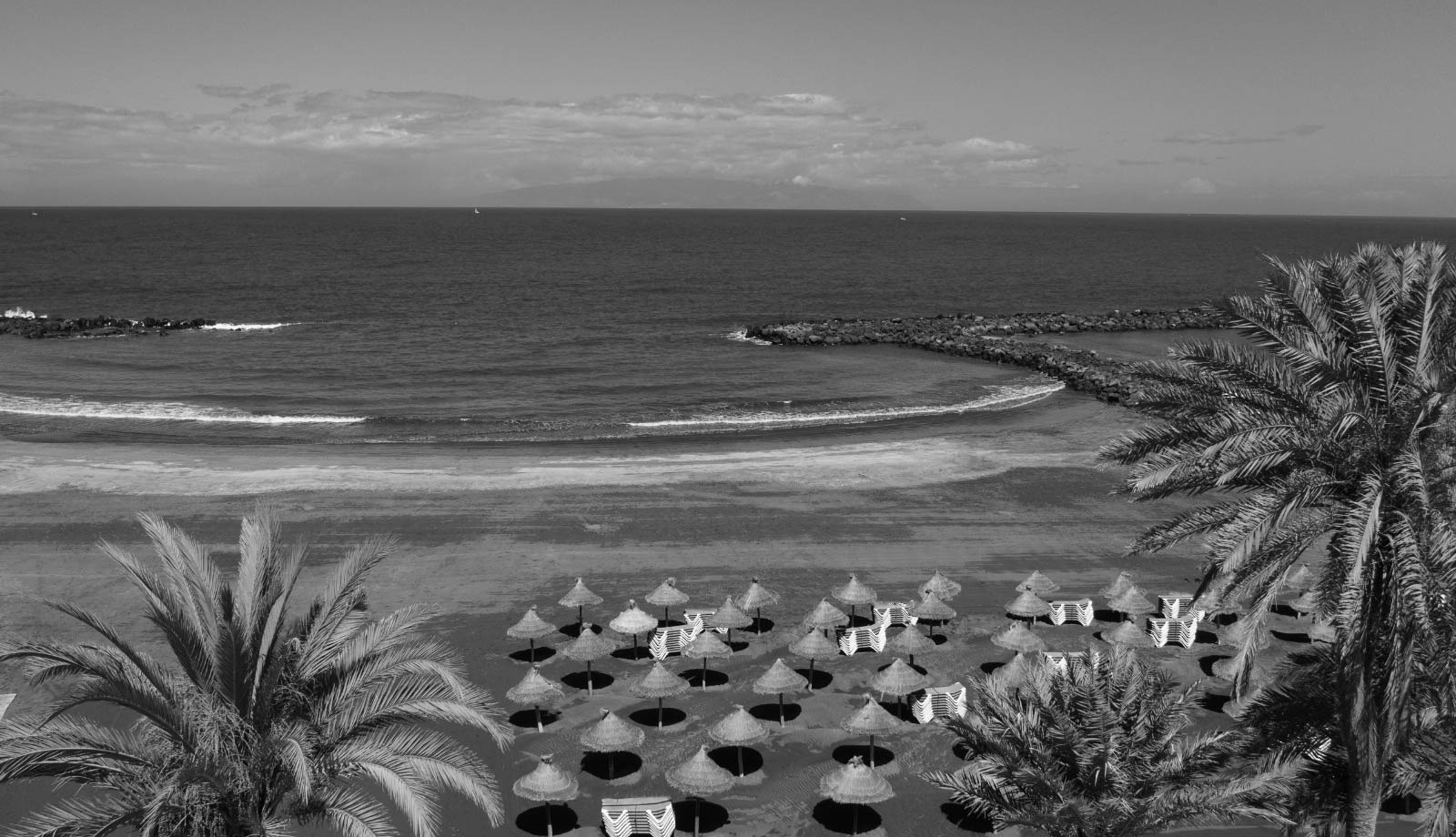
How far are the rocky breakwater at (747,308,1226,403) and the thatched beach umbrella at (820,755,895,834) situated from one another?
43050mm

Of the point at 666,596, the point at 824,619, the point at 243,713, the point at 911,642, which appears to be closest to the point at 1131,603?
the point at 911,642

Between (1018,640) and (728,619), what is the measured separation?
254 inches

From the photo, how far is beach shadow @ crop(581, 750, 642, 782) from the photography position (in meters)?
20.5

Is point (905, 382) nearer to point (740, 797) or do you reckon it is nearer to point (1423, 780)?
point (740, 797)

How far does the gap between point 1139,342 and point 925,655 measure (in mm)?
62881

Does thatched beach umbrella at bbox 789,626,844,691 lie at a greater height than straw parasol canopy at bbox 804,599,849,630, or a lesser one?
lesser

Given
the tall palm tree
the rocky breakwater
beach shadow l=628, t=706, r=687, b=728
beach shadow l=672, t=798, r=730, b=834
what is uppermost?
the tall palm tree

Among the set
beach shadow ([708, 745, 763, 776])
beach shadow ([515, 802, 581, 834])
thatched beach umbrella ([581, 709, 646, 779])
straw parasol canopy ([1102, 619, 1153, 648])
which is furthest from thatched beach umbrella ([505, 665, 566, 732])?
straw parasol canopy ([1102, 619, 1153, 648])

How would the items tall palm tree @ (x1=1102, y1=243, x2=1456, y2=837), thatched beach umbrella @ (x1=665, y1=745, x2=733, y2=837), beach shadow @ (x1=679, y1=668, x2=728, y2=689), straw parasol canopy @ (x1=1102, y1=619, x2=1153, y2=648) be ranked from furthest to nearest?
straw parasol canopy @ (x1=1102, y1=619, x2=1153, y2=648) < beach shadow @ (x1=679, y1=668, x2=728, y2=689) < thatched beach umbrella @ (x1=665, y1=745, x2=733, y2=837) < tall palm tree @ (x1=1102, y1=243, x2=1456, y2=837)

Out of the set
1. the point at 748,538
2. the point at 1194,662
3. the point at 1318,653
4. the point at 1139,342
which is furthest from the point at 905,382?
the point at 1318,653

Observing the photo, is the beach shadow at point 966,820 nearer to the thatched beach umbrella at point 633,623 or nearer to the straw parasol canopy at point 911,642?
the straw parasol canopy at point 911,642

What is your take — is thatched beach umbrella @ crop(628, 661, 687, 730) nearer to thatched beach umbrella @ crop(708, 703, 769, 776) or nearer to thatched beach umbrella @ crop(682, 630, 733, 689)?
thatched beach umbrella @ crop(682, 630, 733, 689)

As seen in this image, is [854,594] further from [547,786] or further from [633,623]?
[547,786]

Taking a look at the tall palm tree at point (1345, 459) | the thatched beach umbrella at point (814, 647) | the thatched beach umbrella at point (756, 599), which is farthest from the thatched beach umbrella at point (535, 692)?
the tall palm tree at point (1345, 459)
